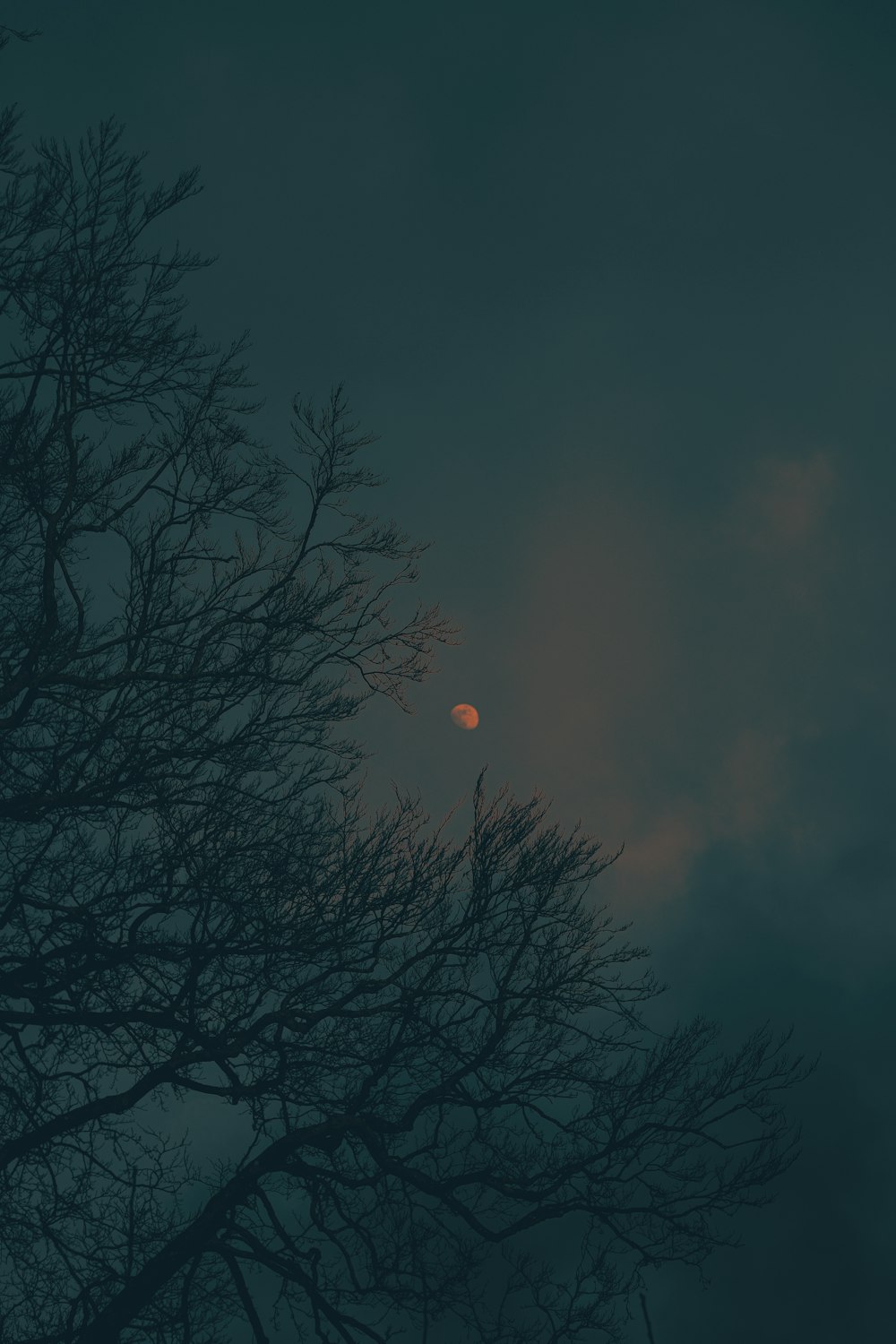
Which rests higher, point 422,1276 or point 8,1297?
point 422,1276

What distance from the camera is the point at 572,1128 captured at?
8.02m

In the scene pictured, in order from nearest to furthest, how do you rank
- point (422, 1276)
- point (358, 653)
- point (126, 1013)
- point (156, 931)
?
point (126, 1013) → point (156, 931) → point (422, 1276) → point (358, 653)

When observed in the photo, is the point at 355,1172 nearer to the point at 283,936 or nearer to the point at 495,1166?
the point at 495,1166

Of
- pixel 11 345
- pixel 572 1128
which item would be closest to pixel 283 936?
pixel 572 1128

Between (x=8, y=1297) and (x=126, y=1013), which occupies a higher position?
(x=126, y=1013)

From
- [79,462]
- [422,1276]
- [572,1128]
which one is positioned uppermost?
[79,462]

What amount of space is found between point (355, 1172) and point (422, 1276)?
0.87 metres

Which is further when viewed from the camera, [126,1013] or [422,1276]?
[422,1276]

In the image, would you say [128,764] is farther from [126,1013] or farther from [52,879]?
[126,1013]

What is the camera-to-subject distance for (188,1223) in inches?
316

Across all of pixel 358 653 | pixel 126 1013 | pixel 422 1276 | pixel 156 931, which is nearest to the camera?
pixel 126 1013

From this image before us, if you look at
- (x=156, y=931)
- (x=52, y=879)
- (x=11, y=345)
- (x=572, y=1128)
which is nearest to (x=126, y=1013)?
(x=156, y=931)

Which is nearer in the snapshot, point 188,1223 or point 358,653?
point 188,1223

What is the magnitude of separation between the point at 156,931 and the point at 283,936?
92 cm
